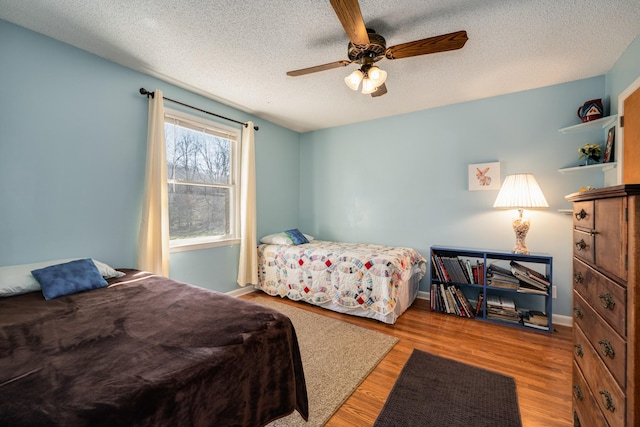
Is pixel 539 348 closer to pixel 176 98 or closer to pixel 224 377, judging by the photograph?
pixel 224 377

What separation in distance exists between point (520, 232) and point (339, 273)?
191 centimetres

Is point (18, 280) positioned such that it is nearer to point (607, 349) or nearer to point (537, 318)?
point (607, 349)

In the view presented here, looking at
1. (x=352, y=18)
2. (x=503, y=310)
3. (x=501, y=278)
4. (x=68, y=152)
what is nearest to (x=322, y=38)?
(x=352, y=18)

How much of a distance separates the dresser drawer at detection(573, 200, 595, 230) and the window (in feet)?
10.4

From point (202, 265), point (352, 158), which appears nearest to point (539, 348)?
point (352, 158)

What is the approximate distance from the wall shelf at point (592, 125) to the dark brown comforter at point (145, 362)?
3.12 m

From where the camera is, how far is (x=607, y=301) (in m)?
0.96

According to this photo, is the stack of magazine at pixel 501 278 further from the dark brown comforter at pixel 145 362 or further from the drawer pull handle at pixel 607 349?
the dark brown comforter at pixel 145 362

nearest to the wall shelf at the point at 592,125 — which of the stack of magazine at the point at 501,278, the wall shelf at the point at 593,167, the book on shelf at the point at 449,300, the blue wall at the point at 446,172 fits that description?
the blue wall at the point at 446,172

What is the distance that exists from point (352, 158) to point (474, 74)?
187cm

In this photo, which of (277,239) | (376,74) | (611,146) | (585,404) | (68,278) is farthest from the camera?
(277,239)

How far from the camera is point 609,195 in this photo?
0.95 meters

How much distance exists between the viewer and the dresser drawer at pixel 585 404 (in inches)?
40.6

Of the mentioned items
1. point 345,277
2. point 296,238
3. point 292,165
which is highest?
point 292,165
